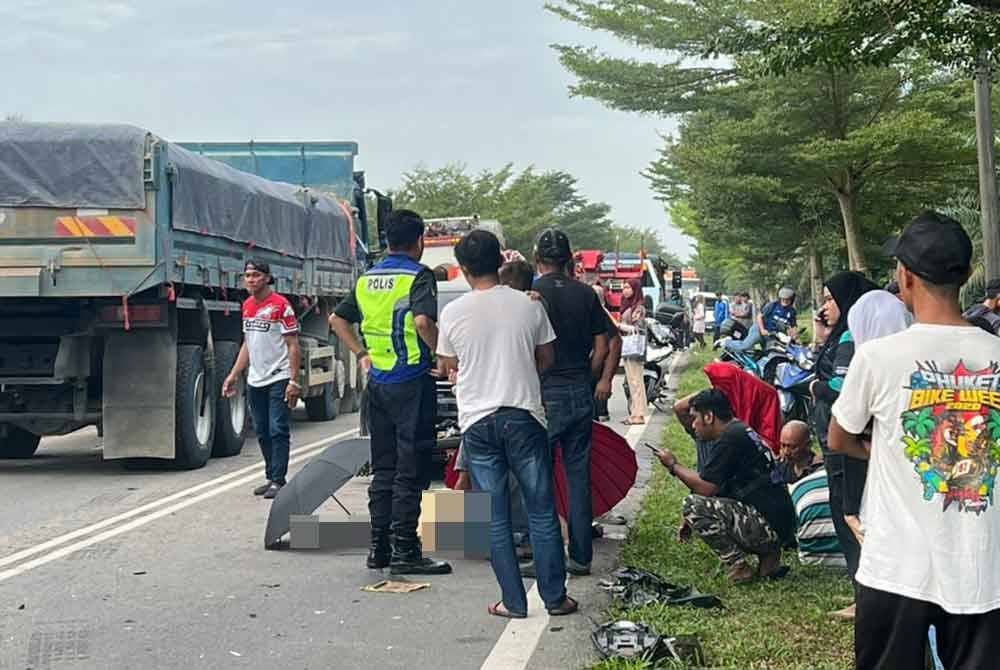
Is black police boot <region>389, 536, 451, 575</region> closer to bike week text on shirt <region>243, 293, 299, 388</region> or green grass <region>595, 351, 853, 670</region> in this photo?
green grass <region>595, 351, 853, 670</region>

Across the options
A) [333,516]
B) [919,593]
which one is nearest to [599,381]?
[333,516]

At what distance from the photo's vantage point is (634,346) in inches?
629

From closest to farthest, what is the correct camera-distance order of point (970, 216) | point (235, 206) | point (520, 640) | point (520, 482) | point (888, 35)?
1. point (520, 640)
2. point (520, 482)
3. point (888, 35)
4. point (235, 206)
5. point (970, 216)

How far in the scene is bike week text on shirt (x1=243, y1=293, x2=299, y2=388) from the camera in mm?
10117

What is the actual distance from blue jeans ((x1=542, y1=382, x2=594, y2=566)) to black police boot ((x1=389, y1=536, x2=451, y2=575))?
2.57 feet

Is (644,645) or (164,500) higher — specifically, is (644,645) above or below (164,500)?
above

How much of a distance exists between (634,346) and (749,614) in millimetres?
9884

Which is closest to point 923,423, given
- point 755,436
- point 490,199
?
point 755,436

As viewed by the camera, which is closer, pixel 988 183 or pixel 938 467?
pixel 938 467

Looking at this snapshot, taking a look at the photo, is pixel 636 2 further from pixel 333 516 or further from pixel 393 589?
pixel 393 589

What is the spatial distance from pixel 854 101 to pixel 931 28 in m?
14.0

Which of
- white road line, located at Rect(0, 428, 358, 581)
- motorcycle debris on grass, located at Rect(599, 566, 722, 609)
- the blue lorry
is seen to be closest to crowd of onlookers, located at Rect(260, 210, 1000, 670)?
motorcycle debris on grass, located at Rect(599, 566, 722, 609)

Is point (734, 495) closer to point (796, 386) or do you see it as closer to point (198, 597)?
point (198, 597)

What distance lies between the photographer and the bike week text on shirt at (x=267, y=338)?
1012 cm
